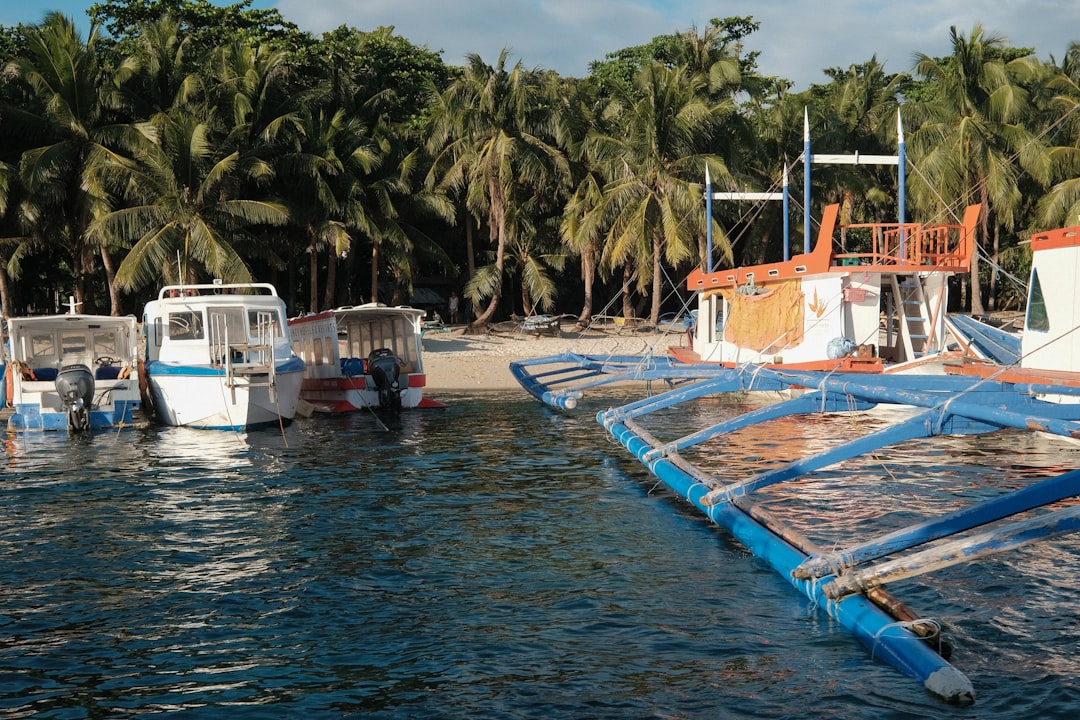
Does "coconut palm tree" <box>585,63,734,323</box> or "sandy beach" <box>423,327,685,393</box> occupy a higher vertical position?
"coconut palm tree" <box>585,63,734,323</box>

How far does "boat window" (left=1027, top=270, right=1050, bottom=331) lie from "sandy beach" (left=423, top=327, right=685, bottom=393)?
17075mm

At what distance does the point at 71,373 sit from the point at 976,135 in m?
37.7

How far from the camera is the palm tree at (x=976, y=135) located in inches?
1785

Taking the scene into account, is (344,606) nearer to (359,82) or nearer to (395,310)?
(395,310)

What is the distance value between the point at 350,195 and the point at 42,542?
31.2 m

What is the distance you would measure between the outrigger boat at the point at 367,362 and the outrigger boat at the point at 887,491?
7.74 meters

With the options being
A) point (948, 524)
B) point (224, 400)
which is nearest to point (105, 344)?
point (224, 400)

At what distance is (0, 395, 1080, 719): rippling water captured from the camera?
25.2 ft

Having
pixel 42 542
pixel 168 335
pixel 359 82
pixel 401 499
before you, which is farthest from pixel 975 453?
pixel 359 82

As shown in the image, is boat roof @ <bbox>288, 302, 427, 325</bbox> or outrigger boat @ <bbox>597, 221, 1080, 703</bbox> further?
boat roof @ <bbox>288, 302, 427, 325</bbox>

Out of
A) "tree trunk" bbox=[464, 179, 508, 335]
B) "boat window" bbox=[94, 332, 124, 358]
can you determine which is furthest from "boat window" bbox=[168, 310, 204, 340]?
"tree trunk" bbox=[464, 179, 508, 335]

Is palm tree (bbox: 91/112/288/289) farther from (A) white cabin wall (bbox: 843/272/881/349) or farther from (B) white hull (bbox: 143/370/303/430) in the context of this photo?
(A) white cabin wall (bbox: 843/272/881/349)

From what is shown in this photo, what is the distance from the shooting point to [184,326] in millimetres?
25234

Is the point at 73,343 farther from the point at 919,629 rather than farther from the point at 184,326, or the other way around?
the point at 919,629
